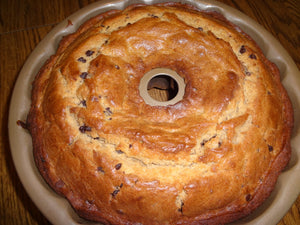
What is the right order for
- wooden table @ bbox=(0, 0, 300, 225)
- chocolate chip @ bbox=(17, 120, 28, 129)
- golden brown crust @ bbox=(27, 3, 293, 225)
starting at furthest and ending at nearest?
wooden table @ bbox=(0, 0, 300, 225)
chocolate chip @ bbox=(17, 120, 28, 129)
golden brown crust @ bbox=(27, 3, 293, 225)

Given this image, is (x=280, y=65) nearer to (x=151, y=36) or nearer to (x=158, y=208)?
(x=151, y=36)

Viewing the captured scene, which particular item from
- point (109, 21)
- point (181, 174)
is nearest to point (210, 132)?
point (181, 174)

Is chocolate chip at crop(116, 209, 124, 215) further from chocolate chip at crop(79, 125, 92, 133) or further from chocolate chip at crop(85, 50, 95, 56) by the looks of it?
chocolate chip at crop(85, 50, 95, 56)

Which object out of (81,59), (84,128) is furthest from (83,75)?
(84,128)

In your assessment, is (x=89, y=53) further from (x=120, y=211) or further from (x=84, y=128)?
(x=120, y=211)

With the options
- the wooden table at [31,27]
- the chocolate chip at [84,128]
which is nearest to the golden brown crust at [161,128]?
the chocolate chip at [84,128]

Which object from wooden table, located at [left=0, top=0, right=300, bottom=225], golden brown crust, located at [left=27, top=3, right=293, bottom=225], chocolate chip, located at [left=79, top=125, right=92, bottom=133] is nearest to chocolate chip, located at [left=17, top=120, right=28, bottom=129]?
golden brown crust, located at [left=27, top=3, right=293, bottom=225]

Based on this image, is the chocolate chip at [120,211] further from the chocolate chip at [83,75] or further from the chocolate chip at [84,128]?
the chocolate chip at [83,75]
